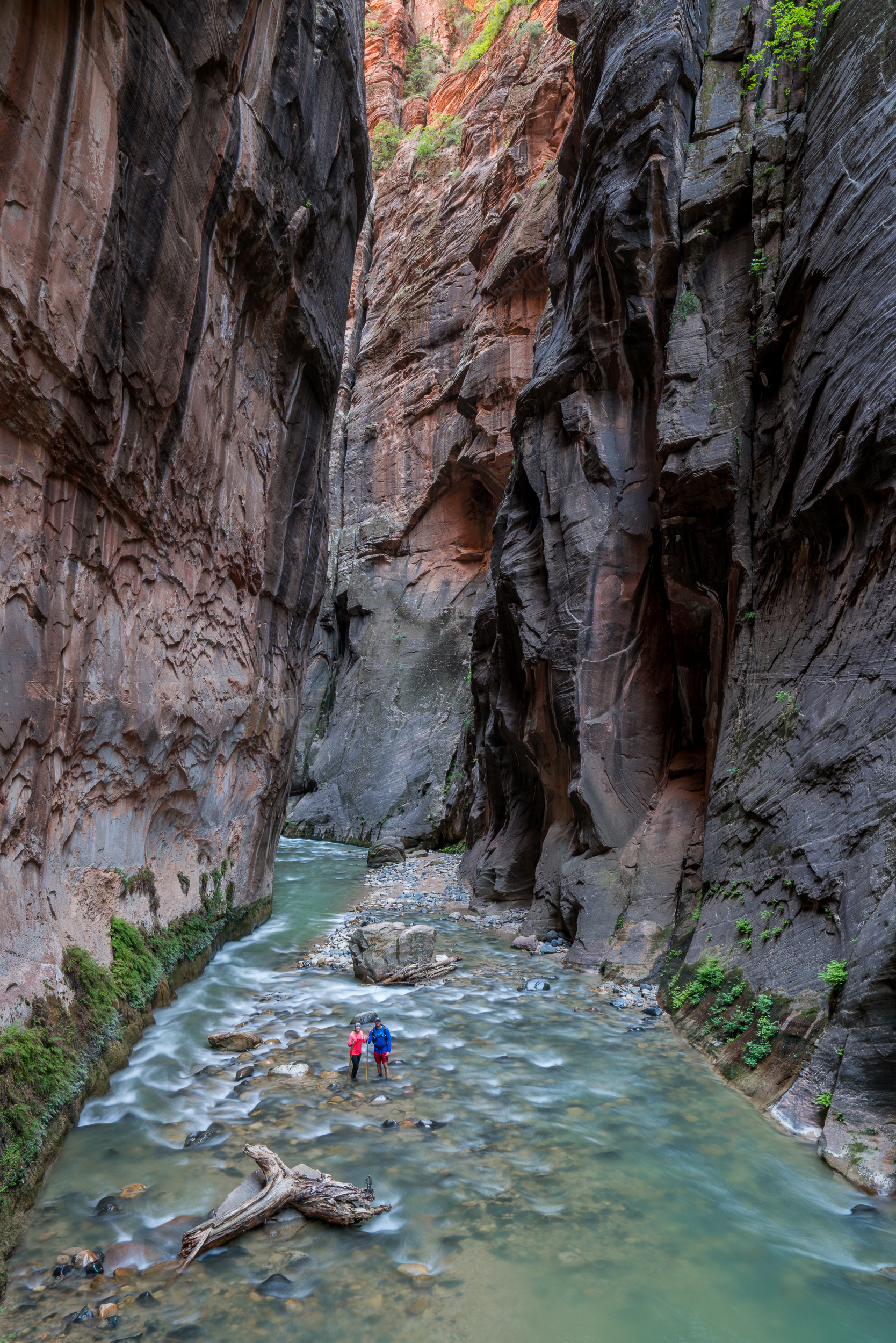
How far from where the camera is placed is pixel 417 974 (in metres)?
10.8

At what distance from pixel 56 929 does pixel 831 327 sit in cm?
1081

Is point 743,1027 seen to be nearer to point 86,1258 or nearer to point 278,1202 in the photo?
point 278,1202

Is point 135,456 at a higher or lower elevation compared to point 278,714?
higher

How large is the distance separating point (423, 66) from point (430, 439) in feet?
91.6

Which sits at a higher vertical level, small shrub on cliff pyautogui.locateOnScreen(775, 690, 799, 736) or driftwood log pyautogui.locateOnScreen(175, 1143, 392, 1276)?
small shrub on cliff pyautogui.locateOnScreen(775, 690, 799, 736)

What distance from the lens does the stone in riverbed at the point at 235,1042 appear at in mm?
8203

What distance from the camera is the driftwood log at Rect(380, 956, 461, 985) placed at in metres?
10.7

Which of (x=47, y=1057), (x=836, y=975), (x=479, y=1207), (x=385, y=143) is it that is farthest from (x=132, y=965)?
(x=385, y=143)

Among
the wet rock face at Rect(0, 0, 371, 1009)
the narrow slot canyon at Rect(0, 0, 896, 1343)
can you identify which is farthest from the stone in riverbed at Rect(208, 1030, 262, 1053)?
the wet rock face at Rect(0, 0, 371, 1009)

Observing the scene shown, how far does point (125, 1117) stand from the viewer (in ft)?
21.4

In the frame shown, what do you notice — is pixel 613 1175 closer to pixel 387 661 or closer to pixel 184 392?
pixel 184 392

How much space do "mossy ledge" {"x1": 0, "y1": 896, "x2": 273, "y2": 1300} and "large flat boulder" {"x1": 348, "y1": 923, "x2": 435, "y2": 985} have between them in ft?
8.06

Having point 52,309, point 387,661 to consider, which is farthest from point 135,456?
Answer: point 387,661

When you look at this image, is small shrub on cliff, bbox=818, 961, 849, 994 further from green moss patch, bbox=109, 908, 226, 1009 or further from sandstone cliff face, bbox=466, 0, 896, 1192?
green moss patch, bbox=109, 908, 226, 1009
